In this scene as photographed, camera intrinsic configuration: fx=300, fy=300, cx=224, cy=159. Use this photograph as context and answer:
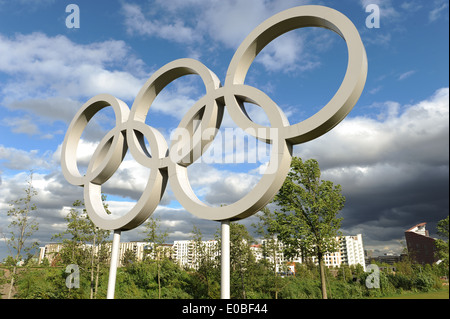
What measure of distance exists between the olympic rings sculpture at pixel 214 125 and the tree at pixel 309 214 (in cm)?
1284

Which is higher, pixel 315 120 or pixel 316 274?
pixel 315 120

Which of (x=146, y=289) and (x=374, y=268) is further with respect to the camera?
(x=374, y=268)

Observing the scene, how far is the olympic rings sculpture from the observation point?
666 centimetres

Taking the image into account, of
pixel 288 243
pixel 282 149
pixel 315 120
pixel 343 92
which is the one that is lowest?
pixel 288 243

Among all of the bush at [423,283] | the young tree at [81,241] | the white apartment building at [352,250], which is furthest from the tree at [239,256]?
the white apartment building at [352,250]

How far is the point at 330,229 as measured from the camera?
789 inches

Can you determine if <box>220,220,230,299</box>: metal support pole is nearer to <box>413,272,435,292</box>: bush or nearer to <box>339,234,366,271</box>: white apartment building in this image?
<box>413,272,435,292</box>: bush

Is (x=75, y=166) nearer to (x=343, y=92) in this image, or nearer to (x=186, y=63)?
(x=186, y=63)

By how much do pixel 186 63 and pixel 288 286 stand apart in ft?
65.6

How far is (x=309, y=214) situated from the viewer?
2038cm

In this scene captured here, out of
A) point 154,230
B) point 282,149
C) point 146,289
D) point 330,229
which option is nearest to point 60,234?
point 154,230

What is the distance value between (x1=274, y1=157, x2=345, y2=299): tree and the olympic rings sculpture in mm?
12839

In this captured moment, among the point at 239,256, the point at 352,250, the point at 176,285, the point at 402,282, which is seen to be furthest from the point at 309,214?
the point at 352,250

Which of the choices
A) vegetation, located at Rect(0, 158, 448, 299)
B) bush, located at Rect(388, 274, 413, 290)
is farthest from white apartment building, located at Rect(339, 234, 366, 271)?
vegetation, located at Rect(0, 158, 448, 299)
